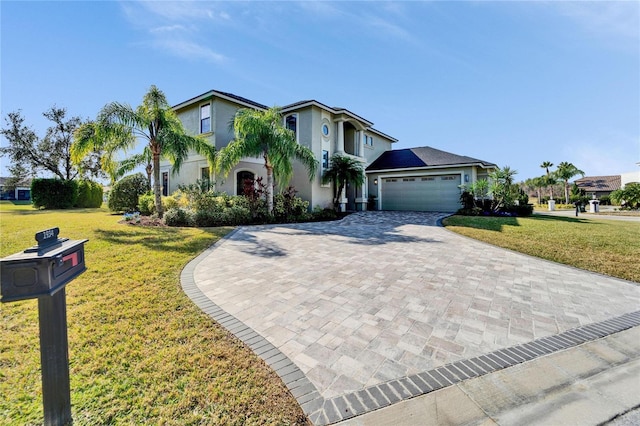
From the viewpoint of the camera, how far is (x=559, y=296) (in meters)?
4.75

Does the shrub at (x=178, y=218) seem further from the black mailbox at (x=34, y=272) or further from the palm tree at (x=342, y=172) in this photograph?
the black mailbox at (x=34, y=272)

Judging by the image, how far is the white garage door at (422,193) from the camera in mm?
19297

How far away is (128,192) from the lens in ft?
60.5

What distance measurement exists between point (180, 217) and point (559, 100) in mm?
18897

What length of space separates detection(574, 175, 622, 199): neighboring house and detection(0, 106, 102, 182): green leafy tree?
7268cm

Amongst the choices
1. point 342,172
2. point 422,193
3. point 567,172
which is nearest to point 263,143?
point 342,172

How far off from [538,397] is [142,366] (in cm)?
373

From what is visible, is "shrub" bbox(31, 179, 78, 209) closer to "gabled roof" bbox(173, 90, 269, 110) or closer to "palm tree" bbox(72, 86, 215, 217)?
"gabled roof" bbox(173, 90, 269, 110)

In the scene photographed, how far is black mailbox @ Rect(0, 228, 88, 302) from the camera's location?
4.91 feet

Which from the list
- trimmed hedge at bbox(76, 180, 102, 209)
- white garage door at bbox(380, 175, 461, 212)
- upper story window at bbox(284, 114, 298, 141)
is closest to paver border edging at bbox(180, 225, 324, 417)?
upper story window at bbox(284, 114, 298, 141)

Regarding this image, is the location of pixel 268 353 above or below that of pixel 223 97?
below

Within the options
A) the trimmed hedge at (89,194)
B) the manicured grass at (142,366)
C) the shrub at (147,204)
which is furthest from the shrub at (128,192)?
the manicured grass at (142,366)

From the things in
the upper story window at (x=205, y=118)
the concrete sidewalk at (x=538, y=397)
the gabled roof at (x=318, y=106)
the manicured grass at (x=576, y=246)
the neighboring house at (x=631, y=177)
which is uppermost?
the gabled roof at (x=318, y=106)

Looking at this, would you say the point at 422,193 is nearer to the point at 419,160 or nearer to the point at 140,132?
the point at 419,160
